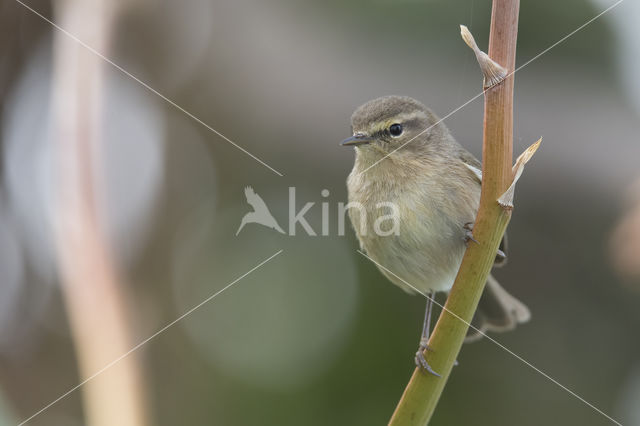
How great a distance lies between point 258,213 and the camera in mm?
1969

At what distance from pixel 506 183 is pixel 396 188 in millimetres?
919

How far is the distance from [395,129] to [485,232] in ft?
3.12

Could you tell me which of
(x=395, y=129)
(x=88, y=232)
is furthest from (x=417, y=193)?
(x=88, y=232)

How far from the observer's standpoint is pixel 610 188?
198cm

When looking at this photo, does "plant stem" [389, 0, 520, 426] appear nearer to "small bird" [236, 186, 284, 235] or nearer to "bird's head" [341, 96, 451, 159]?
"bird's head" [341, 96, 451, 159]

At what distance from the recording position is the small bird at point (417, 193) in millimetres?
1440

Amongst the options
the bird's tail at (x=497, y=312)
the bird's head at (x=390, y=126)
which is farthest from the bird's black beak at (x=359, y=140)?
the bird's tail at (x=497, y=312)

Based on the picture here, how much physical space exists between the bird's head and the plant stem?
82cm

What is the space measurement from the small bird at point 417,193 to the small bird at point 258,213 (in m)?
0.36

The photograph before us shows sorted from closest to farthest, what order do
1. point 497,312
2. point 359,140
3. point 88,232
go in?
1. point 88,232
2. point 359,140
3. point 497,312

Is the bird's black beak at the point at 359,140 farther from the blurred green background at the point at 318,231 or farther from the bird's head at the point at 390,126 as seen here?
the blurred green background at the point at 318,231

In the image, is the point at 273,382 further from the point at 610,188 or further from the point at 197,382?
the point at 610,188

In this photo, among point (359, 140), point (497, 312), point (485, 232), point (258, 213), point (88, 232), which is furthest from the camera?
point (258, 213)

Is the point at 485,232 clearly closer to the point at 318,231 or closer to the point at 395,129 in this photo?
the point at 395,129
